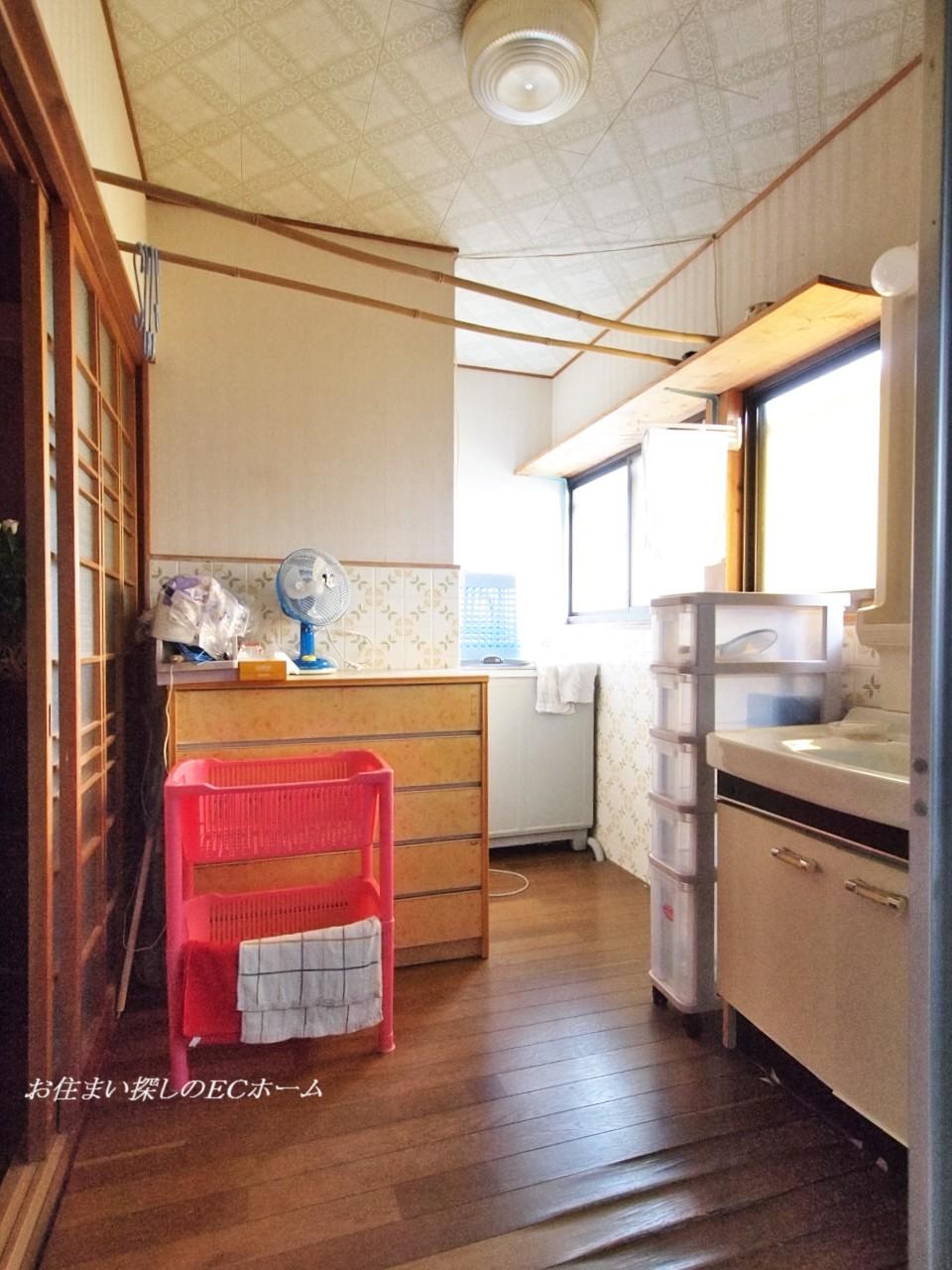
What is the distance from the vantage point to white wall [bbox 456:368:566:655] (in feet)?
12.3

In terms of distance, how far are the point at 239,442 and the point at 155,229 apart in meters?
0.83

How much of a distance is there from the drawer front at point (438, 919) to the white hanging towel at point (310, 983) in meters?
0.49

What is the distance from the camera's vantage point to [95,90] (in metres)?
1.51

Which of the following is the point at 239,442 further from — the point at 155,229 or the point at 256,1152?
the point at 256,1152

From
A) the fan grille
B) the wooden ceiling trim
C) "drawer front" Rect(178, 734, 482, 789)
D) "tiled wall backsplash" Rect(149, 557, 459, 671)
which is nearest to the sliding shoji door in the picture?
"drawer front" Rect(178, 734, 482, 789)

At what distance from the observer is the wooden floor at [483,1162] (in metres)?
1.17

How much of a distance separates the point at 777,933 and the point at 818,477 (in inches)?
60.0

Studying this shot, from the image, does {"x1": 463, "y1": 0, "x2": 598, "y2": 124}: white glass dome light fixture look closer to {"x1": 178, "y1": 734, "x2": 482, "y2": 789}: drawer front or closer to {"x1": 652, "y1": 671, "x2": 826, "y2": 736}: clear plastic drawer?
{"x1": 652, "y1": 671, "x2": 826, "y2": 736}: clear plastic drawer

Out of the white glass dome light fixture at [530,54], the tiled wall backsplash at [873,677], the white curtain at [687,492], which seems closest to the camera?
the white glass dome light fixture at [530,54]

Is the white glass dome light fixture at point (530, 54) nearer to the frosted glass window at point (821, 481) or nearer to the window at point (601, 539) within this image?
the frosted glass window at point (821, 481)

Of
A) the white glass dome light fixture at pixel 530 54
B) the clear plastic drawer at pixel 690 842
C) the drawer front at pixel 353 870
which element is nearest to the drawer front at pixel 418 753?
the drawer front at pixel 353 870

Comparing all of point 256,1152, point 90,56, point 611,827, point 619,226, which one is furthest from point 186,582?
point 611,827

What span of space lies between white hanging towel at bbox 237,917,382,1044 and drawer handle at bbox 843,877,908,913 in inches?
44.4

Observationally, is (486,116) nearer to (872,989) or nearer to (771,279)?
(771,279)
